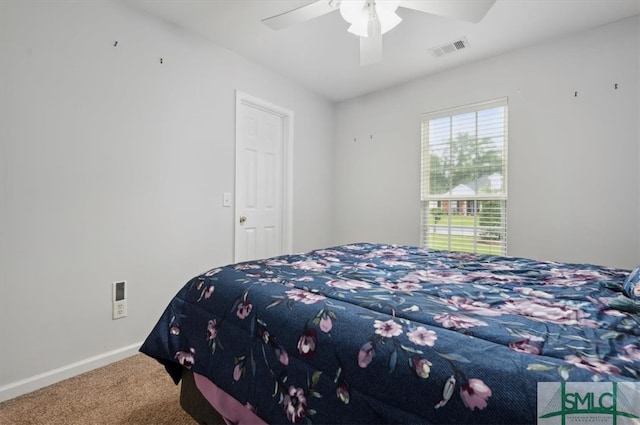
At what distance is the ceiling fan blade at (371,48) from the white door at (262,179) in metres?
1.30

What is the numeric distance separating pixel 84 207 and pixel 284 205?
183 cm

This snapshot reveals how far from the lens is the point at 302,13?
176 centimetres

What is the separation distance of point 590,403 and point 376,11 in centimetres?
191

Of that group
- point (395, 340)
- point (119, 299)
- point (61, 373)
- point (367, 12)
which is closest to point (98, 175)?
point (119, 299)

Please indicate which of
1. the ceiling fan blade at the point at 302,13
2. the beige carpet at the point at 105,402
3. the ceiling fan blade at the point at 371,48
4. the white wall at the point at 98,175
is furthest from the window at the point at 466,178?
the beige carpet at the point at 105,402

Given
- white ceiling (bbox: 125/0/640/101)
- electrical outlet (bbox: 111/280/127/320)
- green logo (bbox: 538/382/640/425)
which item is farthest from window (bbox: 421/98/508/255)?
electrical outlet (bbox: 111/280/127/320)

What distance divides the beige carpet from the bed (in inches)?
12.8

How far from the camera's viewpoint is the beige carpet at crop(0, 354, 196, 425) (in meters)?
1.47

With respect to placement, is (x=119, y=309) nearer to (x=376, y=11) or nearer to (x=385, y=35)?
(x=376, y=11)

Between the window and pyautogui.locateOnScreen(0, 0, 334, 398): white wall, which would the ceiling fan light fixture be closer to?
pyautogui.locateOnScreen(0, 0, 334, 398): white wall

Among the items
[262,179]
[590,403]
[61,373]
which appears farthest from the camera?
[262,179]

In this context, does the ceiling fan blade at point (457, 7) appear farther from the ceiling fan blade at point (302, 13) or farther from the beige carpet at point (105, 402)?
the beige carpet at point (105, 402)

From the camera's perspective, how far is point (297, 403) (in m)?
0.88

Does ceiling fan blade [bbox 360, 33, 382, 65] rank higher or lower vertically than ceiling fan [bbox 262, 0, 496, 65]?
lower
